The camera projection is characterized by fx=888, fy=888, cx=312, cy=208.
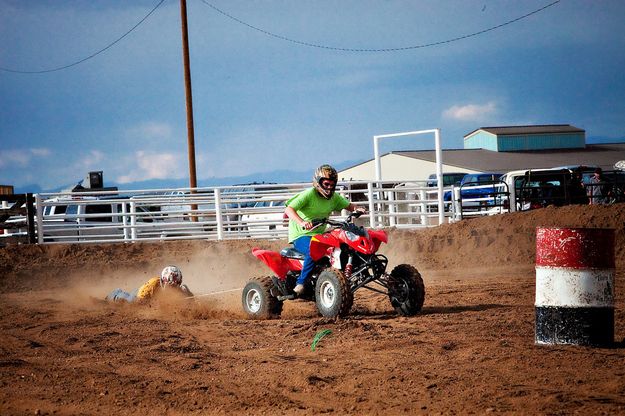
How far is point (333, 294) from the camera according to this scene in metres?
10.5

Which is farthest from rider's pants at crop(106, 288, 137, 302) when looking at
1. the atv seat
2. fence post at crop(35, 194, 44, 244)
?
fence post at crop(35, 194, 44, 244)

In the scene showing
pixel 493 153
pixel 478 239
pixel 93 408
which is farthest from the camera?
pixel 493 153

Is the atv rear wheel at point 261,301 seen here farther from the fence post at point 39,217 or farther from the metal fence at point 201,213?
the fence post at point 39,217

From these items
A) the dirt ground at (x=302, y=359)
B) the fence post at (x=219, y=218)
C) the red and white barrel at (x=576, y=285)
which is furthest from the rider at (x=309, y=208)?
the fence post at (x=219, y=218)

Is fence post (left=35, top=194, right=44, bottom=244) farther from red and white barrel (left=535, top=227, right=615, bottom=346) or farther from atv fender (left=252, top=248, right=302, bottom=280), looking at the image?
red and white barrel (left=535, top=227, right=615, bottom=346)

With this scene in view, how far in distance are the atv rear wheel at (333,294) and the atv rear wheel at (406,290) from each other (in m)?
0.73

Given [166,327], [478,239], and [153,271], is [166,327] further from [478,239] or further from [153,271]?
[478,239]

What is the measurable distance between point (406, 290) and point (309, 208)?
158cm

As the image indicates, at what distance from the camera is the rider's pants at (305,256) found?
35.8 ft

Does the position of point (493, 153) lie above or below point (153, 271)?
above

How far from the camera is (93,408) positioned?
6.30m

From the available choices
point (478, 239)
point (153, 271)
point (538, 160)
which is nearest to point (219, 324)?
point (153, 271)

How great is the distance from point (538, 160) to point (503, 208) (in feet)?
116

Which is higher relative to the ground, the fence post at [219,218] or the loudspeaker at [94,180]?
the loudspeaker at [94,180]
